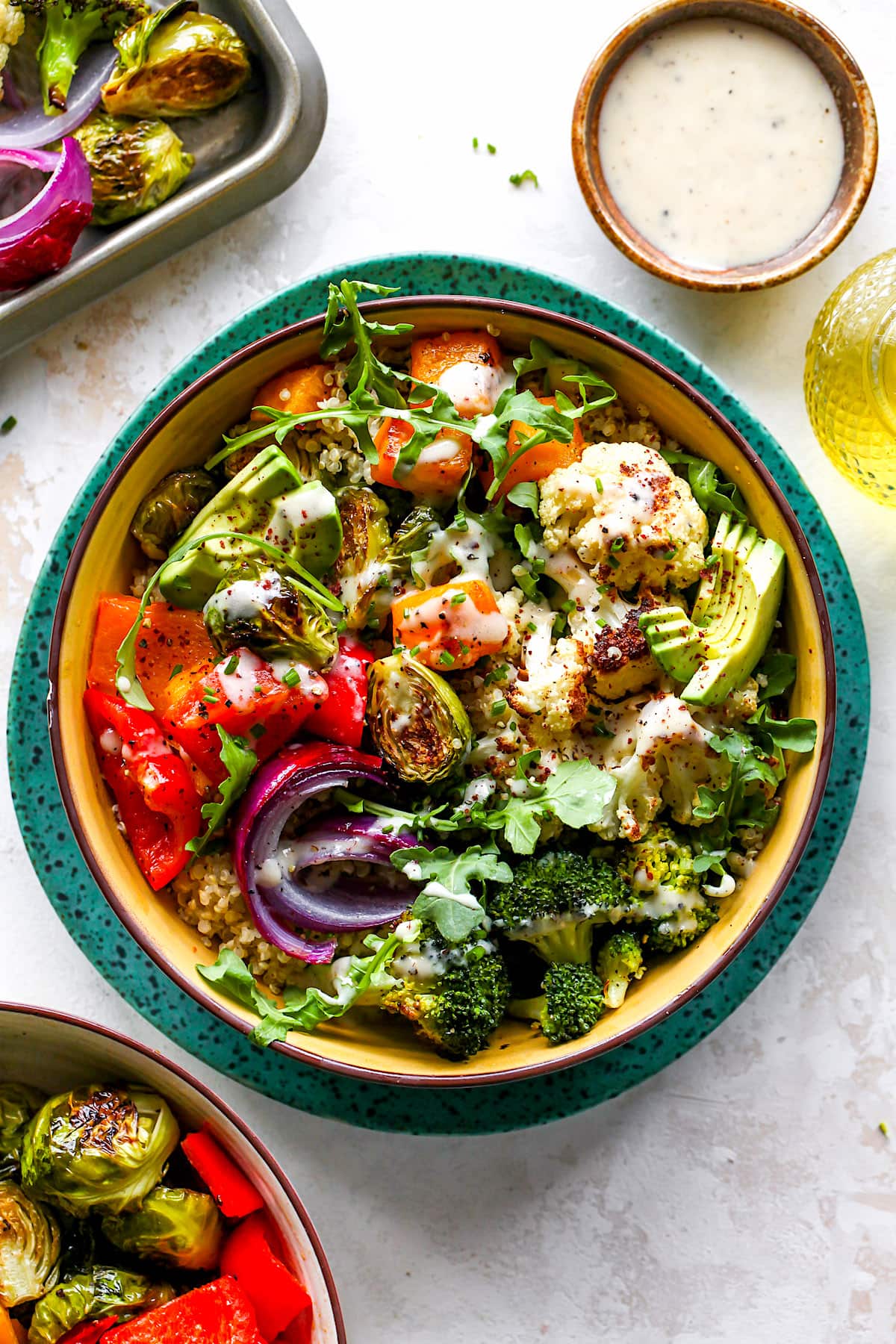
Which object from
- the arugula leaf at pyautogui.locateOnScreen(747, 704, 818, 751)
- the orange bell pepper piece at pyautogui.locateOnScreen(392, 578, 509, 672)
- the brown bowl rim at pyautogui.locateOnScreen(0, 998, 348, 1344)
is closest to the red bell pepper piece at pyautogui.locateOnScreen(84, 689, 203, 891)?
the brown bowl rim at pyautogui.locateOnScreen(0, 998, 348, 1344)

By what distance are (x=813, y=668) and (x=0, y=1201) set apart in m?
2.15

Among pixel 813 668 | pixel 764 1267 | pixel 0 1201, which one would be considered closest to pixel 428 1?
pixel 813 668

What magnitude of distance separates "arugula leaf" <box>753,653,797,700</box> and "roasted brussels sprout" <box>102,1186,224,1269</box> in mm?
1692

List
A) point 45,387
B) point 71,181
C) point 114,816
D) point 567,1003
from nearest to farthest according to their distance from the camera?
point 567,1003, point 114,816, point 71,181, point 45,387

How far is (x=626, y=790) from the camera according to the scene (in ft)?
8.07

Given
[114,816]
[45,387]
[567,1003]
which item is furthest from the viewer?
[45,387]

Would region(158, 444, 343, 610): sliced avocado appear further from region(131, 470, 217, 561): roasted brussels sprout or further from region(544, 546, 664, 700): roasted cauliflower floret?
region(544, 546, 664, 700): roasted cauliflower floret

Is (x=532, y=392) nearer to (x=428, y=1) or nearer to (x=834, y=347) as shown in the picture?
(x=834, y=347)

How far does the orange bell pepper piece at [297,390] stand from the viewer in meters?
2.58

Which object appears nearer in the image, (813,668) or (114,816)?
(813,668)

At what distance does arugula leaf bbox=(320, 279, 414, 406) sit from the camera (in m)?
2.44

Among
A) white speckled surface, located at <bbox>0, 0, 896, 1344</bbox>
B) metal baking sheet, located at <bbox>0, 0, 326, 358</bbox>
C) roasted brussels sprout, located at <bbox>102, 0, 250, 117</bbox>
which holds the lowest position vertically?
white speckled surface, located at <bbox>0, 0, 896, 1344</bbox>

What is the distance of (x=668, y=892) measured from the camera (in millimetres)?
2447

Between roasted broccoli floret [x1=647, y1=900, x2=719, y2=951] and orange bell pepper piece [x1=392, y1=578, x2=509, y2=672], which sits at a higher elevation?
orange bell pepper piece [x1=392, y1=578, x2=509, y2=672]
